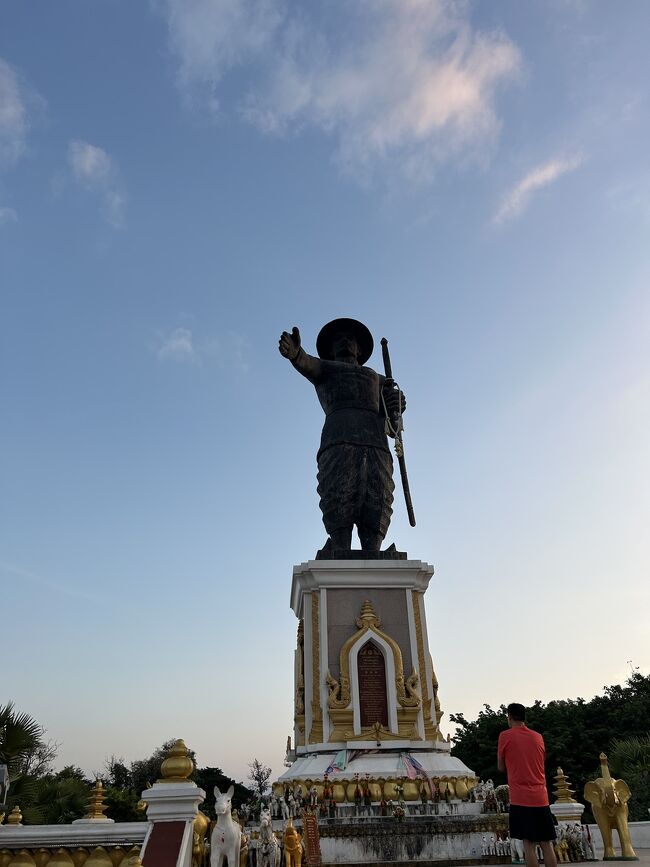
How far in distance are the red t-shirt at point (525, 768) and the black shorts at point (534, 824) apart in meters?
0.04

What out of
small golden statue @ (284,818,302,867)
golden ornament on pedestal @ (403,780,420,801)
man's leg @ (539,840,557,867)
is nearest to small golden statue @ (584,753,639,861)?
golden ornament on pedestal @ (403,780,420,801)

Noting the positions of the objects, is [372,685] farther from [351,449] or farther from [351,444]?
[351,444]

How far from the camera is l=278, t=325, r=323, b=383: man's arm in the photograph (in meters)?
16.6

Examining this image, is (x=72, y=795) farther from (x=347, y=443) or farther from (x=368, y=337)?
(x=368, y=337)

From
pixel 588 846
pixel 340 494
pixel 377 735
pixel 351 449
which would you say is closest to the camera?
pixel 588 846

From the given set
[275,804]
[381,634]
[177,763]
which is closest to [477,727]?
[381,634]

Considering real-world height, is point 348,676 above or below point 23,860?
above

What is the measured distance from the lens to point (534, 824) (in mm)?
5055

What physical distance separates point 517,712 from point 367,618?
9.29 m

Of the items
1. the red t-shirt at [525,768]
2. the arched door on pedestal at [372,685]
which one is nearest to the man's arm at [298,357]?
the arched door on pedestal at [372,685]

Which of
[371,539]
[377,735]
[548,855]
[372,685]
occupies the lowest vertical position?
[548,855]

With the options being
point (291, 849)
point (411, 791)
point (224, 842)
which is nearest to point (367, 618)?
point (411, 791)

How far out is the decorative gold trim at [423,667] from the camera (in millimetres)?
14102

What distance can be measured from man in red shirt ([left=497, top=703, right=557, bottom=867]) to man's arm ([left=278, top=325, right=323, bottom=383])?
12.3m
